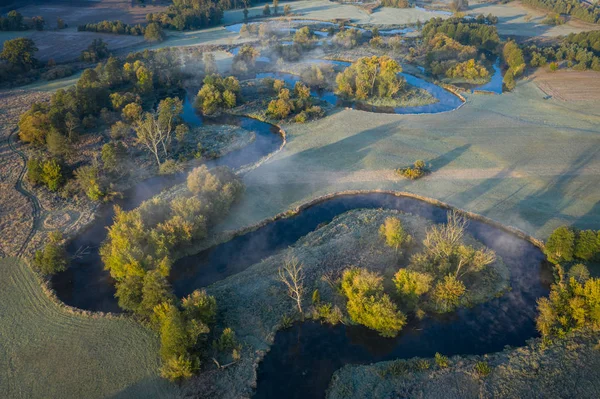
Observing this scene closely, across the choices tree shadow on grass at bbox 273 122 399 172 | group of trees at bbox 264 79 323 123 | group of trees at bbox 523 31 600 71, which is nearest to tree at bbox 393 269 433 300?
tree shadow on grass at bbox 273 122 399 172

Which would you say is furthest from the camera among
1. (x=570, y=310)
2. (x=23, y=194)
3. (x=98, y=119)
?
(x=98, y=119)

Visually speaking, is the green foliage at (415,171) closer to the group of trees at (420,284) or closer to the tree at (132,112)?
the group of trees at (420,284)

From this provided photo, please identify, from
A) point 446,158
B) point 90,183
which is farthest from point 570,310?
point 90,183

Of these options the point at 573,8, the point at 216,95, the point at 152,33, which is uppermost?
the point at 573,8

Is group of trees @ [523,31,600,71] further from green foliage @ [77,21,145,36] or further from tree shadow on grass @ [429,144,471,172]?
green foliage @ [77,21,145,36]

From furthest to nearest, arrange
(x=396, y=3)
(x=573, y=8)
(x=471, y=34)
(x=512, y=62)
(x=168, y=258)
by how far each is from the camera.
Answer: (x=396, y=3) → (x=573, y=8) → (x=471, y=34) → (x=512, y=62) → (x=168, y=258)

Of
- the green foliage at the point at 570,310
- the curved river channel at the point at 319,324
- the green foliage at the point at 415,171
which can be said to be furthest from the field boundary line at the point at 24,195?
the green foliage at the point at 570,310

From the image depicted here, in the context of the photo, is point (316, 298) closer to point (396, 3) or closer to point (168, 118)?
point (168, 118)
